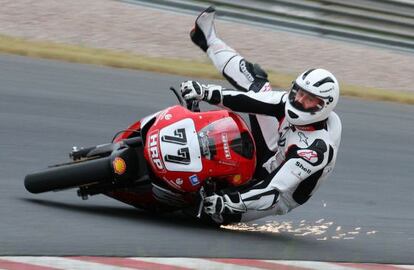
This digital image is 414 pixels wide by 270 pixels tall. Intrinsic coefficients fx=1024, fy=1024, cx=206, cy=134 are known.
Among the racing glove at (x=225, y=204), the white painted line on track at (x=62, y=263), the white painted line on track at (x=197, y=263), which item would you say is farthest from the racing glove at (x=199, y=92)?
the white painted line on track at (x=62, y=263)

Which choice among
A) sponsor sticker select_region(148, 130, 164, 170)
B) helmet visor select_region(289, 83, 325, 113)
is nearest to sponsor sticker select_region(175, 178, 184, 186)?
sponsor sticker select_region(148, 130, 164, 170)

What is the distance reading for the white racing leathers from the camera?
646cm

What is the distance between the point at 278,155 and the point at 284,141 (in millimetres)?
111

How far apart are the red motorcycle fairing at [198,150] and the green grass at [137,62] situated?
5.06m

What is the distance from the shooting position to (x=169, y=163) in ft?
21.6

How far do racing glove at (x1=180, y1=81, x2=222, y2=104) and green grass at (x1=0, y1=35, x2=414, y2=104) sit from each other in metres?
4.96

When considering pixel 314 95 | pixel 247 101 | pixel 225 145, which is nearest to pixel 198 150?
pixel 225 145

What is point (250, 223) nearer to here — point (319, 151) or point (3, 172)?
point (319, 151)

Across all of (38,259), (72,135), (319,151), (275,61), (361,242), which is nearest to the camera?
(38,259)

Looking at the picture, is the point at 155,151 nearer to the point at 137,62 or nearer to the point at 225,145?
the point at 225,145

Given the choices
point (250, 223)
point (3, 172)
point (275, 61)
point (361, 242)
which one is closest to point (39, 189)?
point (3, 172)

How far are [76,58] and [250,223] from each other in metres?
4.83

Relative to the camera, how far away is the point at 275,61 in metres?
13.5

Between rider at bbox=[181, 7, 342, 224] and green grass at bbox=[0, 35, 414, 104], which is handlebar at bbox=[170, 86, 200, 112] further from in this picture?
green grass at bbox=[0, 35, 414, 104]
